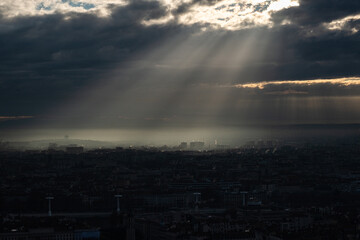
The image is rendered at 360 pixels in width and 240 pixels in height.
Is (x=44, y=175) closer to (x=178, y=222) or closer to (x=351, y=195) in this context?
(x=351, y=195)

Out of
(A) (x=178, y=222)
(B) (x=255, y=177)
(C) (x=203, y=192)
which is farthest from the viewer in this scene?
(B) (x=255, y=177)

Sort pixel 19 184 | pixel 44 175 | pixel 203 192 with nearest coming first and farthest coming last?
pixel 203 192 < pixel 19 184 < pixel 44 175

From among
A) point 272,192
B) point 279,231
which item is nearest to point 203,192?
point 272,192

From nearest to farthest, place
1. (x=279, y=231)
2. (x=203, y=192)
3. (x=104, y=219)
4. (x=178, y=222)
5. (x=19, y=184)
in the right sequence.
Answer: (x=279, y=231)
(x=178, y=222)
(x=104, y=219)
(x=203, y=192)
(x=19, y=184)

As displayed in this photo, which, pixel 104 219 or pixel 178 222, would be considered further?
pixel 104 219

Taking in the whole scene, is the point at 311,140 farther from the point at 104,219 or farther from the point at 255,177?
the point at 104,219

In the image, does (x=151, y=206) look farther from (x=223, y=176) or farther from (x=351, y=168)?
(x=351, y=168)

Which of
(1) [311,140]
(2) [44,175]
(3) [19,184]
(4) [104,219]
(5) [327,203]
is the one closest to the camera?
(4) [104,219]

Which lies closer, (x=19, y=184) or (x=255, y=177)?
(x=19, y=184)

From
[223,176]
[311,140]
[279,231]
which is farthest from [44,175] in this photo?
[311,140]
